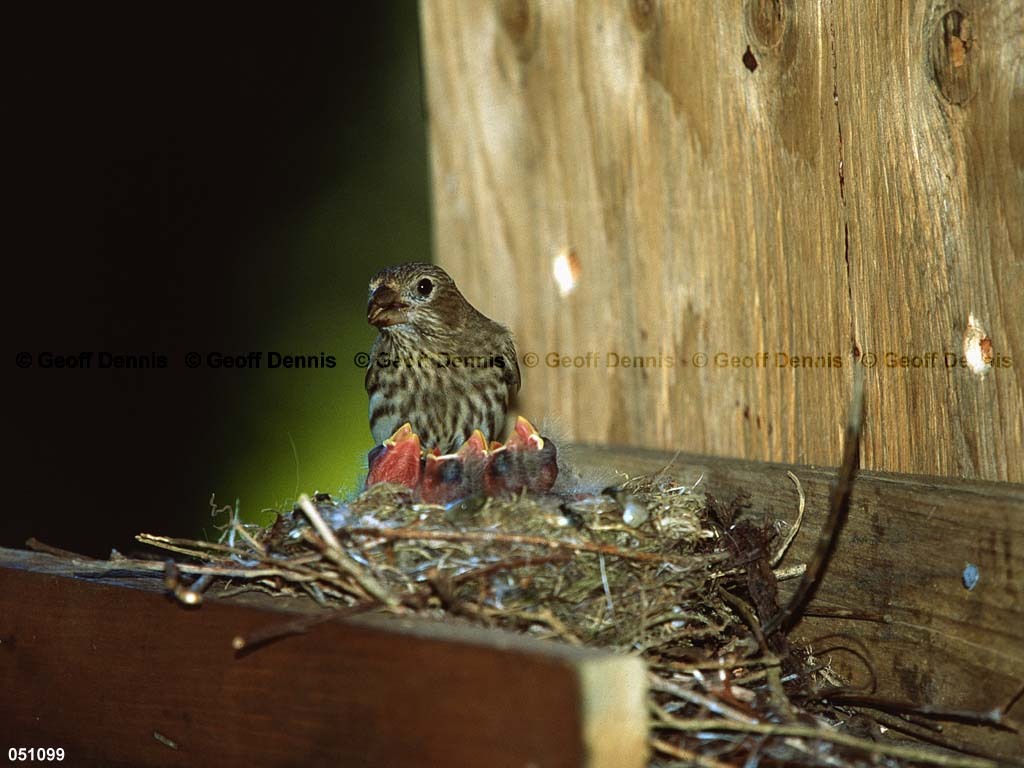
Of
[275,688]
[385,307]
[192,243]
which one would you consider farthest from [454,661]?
[192,243]

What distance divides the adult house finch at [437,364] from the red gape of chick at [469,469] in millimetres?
1290

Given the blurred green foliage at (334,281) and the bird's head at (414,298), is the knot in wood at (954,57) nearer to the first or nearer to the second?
the bird's head at (414,298)

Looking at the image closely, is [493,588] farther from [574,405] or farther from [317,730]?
[574,405]

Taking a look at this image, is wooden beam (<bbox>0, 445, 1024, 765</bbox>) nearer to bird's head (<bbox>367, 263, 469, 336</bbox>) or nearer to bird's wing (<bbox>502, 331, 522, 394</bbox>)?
bird's wing (<bbox>502, 331, 522, 394</bbox>)

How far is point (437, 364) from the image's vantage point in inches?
189

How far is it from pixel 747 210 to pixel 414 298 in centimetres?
152

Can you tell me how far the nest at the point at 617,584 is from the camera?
88.5 inches

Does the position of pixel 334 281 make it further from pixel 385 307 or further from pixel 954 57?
pixel 954 57

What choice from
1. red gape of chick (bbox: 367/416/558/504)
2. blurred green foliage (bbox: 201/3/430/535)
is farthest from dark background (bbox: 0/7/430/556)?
red gape of chick (bbox: 367/416/558/504)

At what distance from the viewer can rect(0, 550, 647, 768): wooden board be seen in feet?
6.15

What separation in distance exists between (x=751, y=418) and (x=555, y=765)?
1.90 m

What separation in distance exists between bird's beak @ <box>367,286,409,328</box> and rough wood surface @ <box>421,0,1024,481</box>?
24 cm

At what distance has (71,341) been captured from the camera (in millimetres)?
6926

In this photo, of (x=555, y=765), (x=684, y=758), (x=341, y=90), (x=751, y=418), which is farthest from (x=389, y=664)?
(x=341, y=90)
